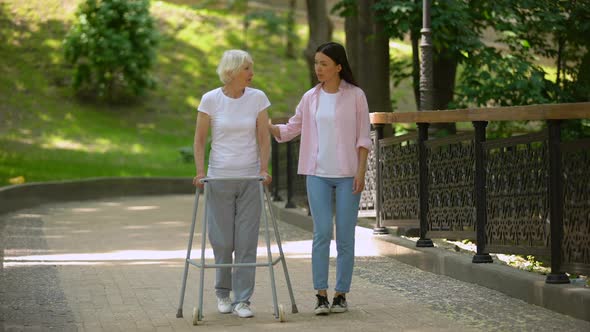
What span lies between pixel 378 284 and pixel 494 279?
1120 millimetres

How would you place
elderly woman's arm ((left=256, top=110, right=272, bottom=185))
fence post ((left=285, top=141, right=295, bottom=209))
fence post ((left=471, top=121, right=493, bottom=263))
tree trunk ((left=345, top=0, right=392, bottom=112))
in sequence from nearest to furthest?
elderly woman's arm ((left=256, top=110, right=272, bottom=185))
fence post ((left=471, top=121, right=493, bottom=263))
tree trunk ((left=345, top=0, right=392, bottom=112))
fence post ((left=285, top=141, right=295, bottom=209))

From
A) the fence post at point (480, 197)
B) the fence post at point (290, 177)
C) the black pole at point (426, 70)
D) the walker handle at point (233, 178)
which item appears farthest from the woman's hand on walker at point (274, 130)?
the fence post at point (290, 177)

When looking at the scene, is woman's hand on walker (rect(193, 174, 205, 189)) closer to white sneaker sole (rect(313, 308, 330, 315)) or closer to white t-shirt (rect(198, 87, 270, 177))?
white t-shirt (rect(198, 87, 270, 177))

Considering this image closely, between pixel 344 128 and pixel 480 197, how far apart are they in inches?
82.0

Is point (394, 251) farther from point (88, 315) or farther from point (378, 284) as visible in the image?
point (88, 315)

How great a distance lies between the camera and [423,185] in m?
12.0

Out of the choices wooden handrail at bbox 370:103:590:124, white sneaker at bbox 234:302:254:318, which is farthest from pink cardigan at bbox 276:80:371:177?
wooden handrail at bbox 370:103:590:124

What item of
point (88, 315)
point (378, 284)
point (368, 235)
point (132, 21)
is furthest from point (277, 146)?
point (132, 21)

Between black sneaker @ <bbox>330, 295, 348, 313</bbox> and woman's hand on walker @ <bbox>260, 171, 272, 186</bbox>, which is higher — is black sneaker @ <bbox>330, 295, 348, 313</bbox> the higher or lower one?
the lower one

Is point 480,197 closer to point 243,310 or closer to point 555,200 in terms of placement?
point 555,200

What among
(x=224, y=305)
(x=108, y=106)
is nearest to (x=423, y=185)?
(x=224, y=305)

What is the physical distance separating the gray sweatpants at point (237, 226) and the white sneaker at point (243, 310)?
0.03 meters

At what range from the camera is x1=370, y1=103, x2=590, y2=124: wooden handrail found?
840 centimetres

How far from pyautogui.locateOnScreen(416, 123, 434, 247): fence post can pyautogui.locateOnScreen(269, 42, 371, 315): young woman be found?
10.3 ft
